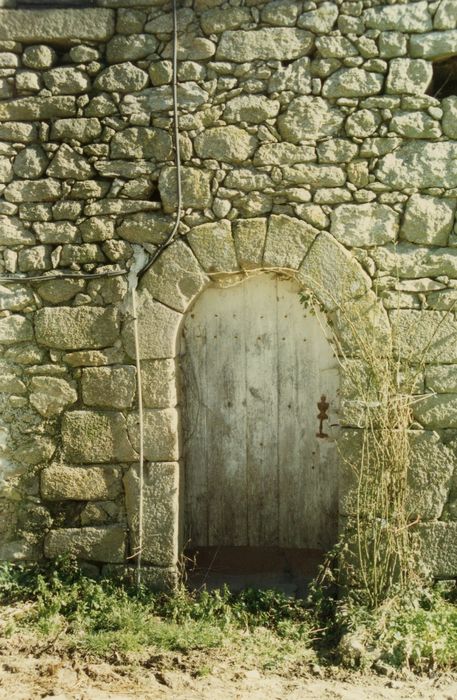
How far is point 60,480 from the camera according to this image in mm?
4746

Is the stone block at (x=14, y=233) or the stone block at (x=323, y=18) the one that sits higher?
the stone block at (x=323, y=18)

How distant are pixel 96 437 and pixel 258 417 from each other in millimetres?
1005

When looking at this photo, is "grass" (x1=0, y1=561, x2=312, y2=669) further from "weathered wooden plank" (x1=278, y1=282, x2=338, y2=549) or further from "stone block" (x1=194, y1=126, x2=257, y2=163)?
"stone block" (x1=194, y1=126, x2=257, y2=163)

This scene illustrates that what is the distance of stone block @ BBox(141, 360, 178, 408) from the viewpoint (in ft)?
15.2

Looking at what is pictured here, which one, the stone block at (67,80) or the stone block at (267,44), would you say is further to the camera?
the stone block at (67,80)

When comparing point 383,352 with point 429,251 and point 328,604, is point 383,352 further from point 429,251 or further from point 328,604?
point 328,604

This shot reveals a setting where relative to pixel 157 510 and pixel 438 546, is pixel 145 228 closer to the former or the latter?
pixel 157 510

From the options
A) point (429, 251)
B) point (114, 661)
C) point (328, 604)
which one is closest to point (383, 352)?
point (429, 251)

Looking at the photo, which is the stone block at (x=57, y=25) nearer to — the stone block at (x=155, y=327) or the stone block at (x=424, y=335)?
the stone block at (x=155, y=327)

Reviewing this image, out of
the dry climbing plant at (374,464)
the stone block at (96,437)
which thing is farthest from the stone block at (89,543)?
the dry climbing plant at (374,464)

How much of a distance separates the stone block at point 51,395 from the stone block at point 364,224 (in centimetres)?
183

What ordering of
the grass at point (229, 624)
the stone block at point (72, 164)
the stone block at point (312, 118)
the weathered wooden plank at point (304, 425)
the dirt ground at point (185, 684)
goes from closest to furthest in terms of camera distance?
1. the dirt ground at point (185, 684)
2. the grass at point (229, 624)
3. the stone block at point (312, 118)
4. the stone block at point (72, 164)
5. the weathered wooden plank at point (304, 425)

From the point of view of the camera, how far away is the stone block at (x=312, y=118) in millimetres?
4477

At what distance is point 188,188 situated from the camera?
459 cm
